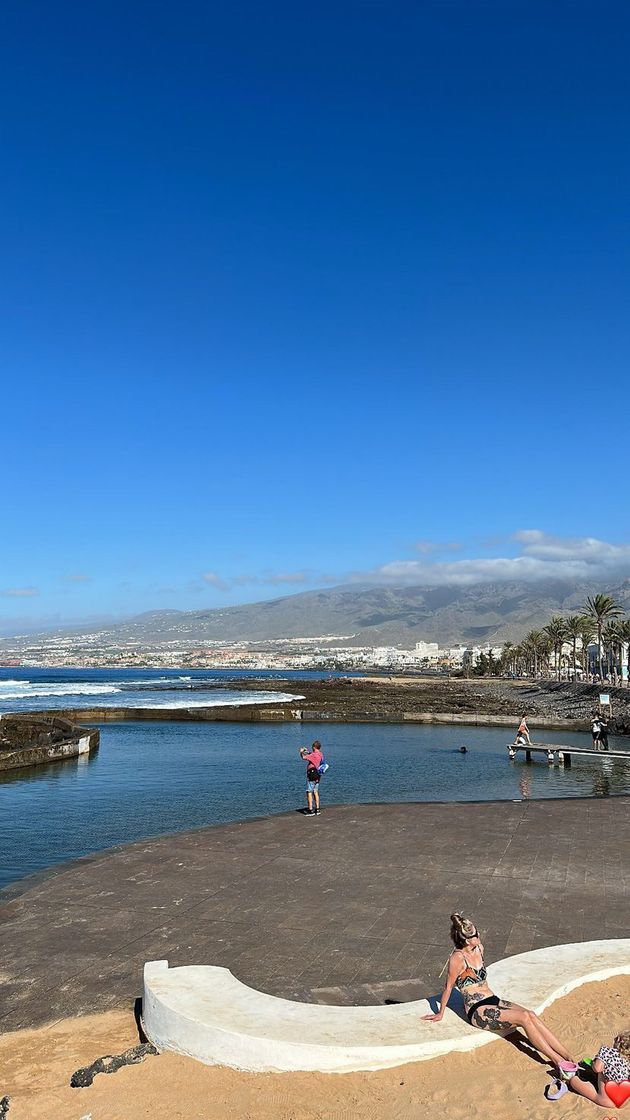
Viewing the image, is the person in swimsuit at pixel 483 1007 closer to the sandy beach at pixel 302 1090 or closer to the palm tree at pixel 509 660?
the sandy beach at pixel 302 1090

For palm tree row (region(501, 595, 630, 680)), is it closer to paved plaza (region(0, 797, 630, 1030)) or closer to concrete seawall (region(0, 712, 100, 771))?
concrete seawall (region(0, 712, 100, 771))

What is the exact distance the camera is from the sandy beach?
17.0 ft

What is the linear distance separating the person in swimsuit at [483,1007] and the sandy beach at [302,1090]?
16 cm

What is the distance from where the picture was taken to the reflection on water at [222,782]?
54.1 feet

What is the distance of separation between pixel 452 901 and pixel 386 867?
1.84 meters

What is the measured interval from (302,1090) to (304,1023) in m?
0.55

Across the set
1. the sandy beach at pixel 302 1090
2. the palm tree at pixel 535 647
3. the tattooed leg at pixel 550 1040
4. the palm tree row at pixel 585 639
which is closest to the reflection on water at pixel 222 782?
the sandy beach at pixel 302 1090

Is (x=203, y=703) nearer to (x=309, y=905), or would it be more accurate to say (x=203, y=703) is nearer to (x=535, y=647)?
(x=309, y=905)

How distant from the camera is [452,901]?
962cm

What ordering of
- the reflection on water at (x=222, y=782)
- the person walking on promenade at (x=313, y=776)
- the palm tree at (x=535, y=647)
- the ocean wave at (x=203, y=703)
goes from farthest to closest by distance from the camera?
1. the palm tree at (x=535, y=647)
2. the ocean wave at (x=203, y=703)
3. the reflection on water at (x=222, y=782)
4. the person walking on promenade at (x=313, y=776)

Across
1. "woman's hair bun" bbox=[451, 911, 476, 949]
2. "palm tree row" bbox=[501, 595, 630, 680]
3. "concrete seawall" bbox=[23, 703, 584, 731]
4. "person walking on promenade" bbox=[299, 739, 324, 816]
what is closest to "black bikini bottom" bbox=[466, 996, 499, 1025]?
"woman's hair bun" bbox=[451, 911, 476, 949]

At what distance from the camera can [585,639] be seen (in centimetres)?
11856

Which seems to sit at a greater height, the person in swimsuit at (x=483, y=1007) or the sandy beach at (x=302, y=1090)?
the person in swimsuit at (x=483, y=1007)

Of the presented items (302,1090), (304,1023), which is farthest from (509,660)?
(302,1090)
